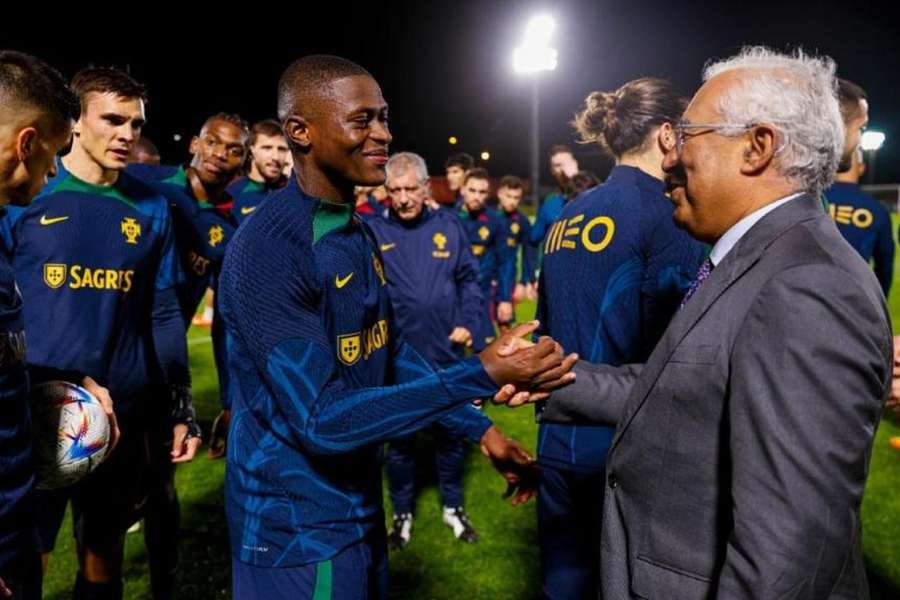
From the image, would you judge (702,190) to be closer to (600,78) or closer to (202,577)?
(202,577)

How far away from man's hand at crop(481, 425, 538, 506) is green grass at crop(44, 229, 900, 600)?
1713 millimetres

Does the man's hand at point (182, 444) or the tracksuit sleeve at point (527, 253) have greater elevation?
the man's hand at point (182, 444)

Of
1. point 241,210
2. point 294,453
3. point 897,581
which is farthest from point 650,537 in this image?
point 241,210

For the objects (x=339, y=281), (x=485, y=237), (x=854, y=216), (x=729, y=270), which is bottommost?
(x=485, y=237)

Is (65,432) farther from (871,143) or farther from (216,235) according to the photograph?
(871,143)

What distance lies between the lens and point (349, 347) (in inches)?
80.0

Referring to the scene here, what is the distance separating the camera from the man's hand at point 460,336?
17.7ft

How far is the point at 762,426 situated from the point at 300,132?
1.56 meters

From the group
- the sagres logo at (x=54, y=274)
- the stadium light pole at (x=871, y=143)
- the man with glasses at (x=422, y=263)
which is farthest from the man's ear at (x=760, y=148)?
the man with glasses at (x=422, y=263)

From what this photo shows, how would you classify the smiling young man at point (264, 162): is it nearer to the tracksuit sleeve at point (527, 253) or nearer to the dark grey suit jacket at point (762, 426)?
the dark grey suit jacket at point (762, 426)

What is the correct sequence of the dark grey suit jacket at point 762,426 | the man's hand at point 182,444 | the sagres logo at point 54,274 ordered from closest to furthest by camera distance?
the dark grey suit jacket at point 762,426 → the sagres logo at point 54,274 → the man's hand at point 182,444

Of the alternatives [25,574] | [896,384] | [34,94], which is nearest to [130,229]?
[34,94]

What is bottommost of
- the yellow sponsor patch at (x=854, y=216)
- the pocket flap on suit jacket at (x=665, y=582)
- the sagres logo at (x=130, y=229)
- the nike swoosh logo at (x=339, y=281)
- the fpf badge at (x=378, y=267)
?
the pocket flap on suit jacket at (x=665, y=582)

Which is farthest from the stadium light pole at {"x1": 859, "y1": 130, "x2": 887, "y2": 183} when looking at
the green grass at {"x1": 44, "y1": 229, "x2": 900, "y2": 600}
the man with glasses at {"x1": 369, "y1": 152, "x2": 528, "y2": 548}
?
the man with glasses at {"x1": 369, "y1": 152, "x2": 528, "y2": 548}
